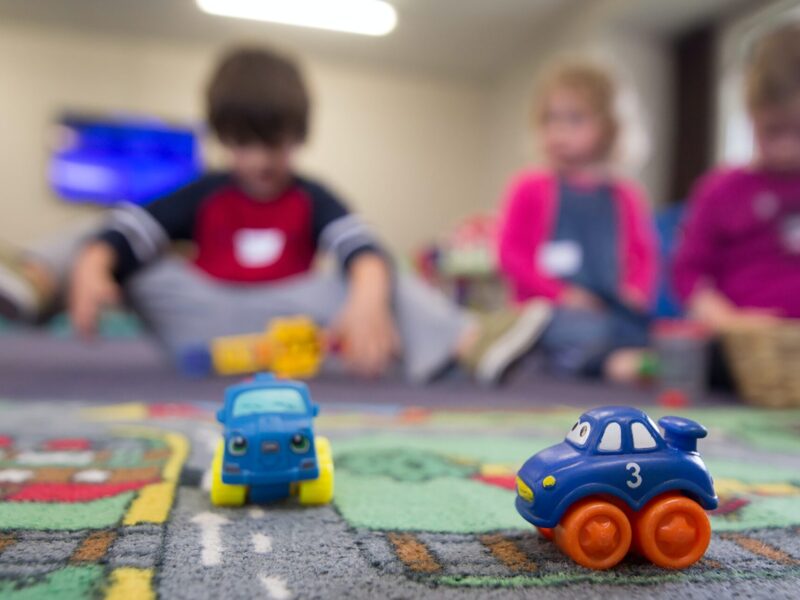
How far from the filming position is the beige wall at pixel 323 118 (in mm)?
3438

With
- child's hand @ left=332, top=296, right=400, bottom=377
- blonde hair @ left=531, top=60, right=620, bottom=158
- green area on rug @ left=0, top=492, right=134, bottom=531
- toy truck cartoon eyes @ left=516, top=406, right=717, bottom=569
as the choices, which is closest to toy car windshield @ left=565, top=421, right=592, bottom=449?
toy truck cartoon eyes @ left=516, top=406, right=717, bottom=569

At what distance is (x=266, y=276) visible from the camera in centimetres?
129

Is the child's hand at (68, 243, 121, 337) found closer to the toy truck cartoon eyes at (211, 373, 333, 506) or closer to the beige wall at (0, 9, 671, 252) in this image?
the toy truck cartoon eyes at (211, 373, 333, 506)

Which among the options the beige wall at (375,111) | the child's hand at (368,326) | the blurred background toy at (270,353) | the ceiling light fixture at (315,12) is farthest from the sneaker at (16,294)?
the beige wall at (375,111)

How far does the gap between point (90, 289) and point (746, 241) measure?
1.14 m

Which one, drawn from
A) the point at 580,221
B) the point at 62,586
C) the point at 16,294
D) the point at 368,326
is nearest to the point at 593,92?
the point at 580,221

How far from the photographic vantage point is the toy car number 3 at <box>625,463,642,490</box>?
332 millimetres

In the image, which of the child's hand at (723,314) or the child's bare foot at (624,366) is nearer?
the child's hand at (723,314)

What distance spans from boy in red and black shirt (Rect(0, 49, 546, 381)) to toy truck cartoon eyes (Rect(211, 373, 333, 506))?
66 cm

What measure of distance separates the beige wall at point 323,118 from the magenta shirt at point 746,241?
8.50ft

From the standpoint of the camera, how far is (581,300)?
1.46m

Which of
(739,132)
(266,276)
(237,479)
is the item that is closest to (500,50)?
(739,132)

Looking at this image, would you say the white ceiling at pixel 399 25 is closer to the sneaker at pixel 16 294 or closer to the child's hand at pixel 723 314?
the child's hand at pixel 723 314

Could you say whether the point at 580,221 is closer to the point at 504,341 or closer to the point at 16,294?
the point at 504,341
